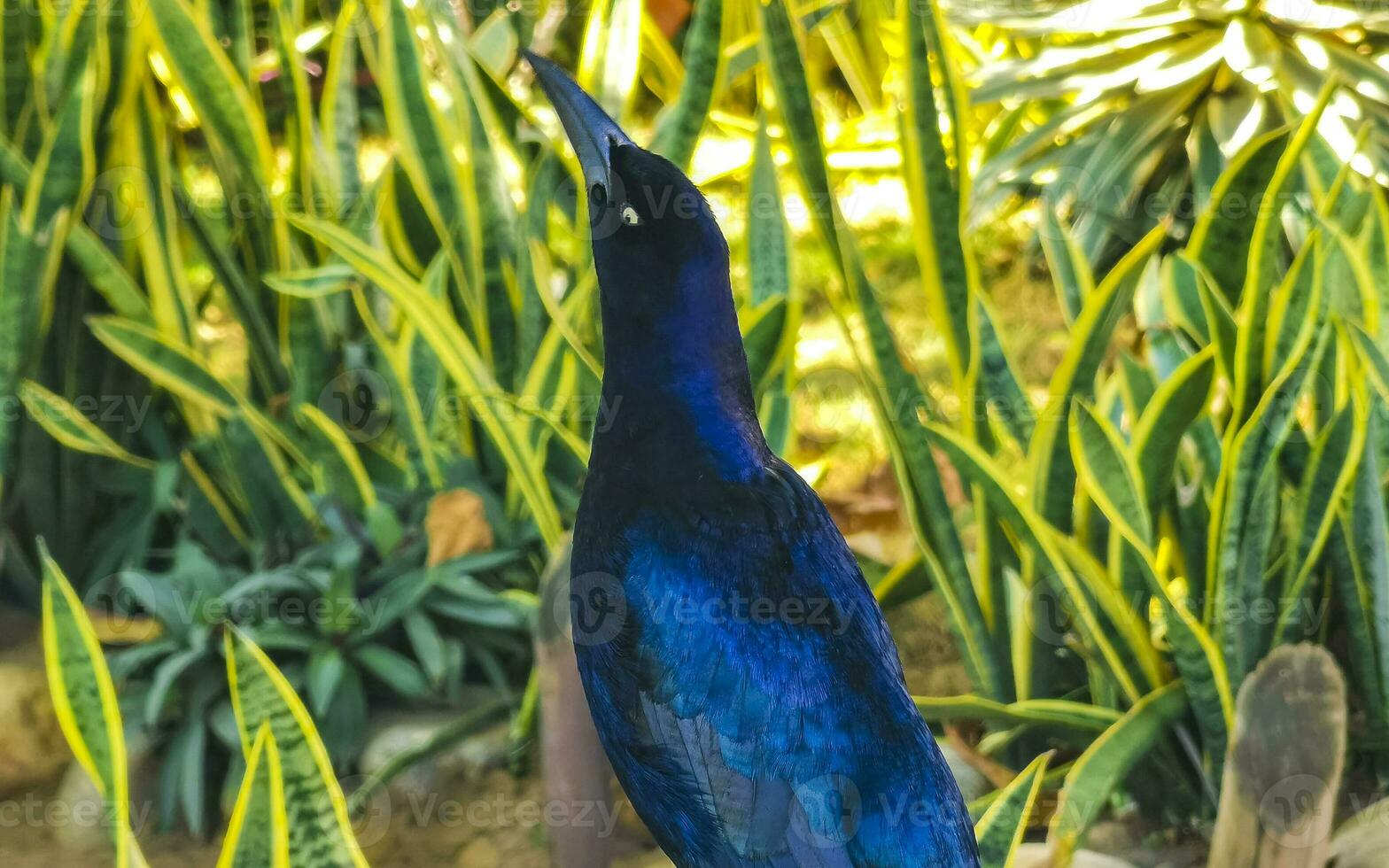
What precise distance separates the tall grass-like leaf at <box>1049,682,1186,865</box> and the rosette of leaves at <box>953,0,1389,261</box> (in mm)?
1006

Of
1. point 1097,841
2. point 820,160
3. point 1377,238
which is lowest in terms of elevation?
point 1097,841

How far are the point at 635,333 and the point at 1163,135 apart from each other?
67.4 inches

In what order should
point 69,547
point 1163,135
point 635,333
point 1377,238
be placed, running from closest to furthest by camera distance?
point 635,333, point 1377,238, point 69,547, point 1163,135

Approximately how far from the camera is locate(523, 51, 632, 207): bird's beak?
77cm

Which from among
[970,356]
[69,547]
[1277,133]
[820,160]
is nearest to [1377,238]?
[1277,133]

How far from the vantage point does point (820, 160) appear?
4.24 feet

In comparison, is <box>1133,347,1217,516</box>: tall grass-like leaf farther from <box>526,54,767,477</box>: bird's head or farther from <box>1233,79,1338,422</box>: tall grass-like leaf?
<box>526,54,767,477</box>: bird's head

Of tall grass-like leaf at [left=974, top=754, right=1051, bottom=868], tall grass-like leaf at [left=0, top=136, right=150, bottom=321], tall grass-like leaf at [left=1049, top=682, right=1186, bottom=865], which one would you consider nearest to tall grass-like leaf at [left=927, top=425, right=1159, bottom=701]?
tall grass-like leaf at [left=1049, top=682, right=1186, bottom=865]

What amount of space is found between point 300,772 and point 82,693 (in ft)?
0.62

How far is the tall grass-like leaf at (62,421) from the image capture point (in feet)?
4.73

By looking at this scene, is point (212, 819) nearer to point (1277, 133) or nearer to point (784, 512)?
point (784, 512)

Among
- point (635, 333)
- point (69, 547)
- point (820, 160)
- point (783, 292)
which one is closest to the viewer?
point (635, 333)

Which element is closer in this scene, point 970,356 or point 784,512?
point 784,512

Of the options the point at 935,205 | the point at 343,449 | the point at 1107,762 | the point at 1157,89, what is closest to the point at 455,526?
the point at 343,449
